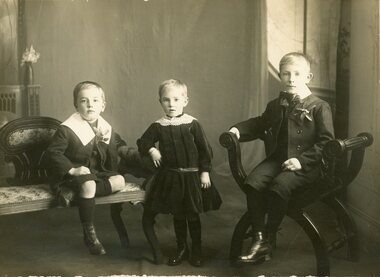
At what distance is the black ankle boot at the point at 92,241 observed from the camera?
3.25m

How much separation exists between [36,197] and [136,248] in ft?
2.23

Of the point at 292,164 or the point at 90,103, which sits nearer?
the point at 292,164

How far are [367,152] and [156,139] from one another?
1.32m

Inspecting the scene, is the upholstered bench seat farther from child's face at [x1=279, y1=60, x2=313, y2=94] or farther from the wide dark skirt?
child's face at [x1=279, y1=60, x2=313, y2=94]

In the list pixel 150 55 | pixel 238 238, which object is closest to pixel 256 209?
pixel 238 238

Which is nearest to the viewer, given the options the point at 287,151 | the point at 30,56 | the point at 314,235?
the point at 314,235

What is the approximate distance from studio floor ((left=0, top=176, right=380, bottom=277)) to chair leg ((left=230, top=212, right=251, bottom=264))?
0.20 ft

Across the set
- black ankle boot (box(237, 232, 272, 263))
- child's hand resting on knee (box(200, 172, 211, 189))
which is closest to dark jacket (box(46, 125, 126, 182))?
child's hand resting on knee (box(200, 172, 211, 189))

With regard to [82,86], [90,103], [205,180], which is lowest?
[205,180]

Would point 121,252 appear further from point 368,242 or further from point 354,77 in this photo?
point 354,77

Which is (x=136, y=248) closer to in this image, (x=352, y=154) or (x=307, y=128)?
(x=307, y=128)

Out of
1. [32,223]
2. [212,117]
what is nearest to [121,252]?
[32,223]

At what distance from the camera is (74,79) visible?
10.8 feet

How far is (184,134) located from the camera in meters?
3.20
